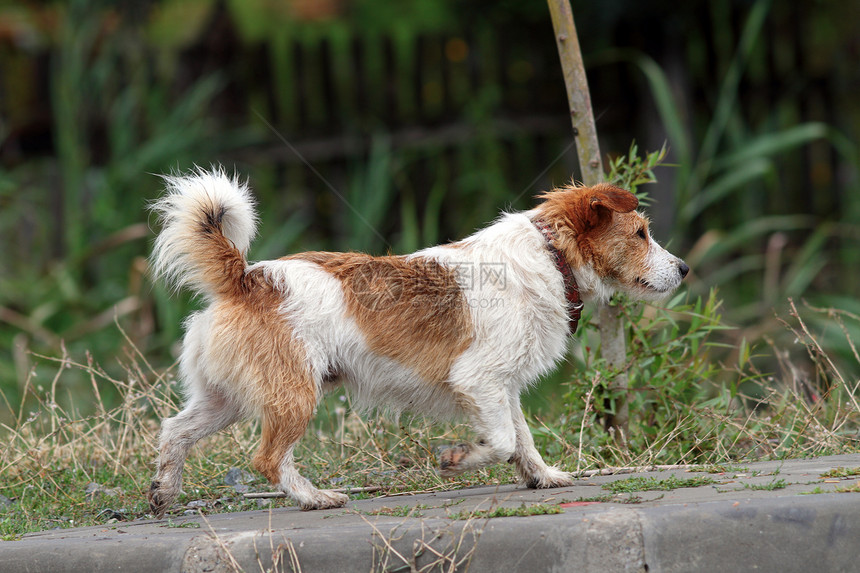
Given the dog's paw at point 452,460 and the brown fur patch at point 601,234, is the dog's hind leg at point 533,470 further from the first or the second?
the brown fur patch at point 601,234

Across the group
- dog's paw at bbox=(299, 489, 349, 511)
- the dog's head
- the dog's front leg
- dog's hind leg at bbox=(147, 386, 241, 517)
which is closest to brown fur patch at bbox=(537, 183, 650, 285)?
the dog's head

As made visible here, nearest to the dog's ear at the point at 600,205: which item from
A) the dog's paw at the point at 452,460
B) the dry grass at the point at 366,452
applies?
the dry grass at the point at 366,452

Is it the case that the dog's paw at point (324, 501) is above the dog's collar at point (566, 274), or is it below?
below

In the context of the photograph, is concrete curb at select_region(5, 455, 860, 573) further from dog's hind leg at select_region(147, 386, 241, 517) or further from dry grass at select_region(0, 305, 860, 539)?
dry grass at select_region(0, 305, 860, 539)

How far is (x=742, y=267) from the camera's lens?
7.62 metres

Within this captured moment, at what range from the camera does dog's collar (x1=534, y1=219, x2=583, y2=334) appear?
4141mm

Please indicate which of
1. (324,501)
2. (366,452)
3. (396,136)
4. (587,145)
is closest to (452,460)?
(324,501)

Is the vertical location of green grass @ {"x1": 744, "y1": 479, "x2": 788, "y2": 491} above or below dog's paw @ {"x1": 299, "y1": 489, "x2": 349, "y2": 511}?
above

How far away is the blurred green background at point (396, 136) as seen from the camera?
8016 millimetres

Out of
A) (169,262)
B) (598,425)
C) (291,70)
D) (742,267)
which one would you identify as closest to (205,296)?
(169,262)

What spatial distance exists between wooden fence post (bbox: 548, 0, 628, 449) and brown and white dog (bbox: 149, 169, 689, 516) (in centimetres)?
56

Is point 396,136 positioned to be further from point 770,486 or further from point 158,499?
point 770,486

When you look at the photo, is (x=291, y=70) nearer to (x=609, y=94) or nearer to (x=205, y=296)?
(x=609, y=94)

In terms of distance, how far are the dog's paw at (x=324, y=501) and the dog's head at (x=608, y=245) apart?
151 cm
